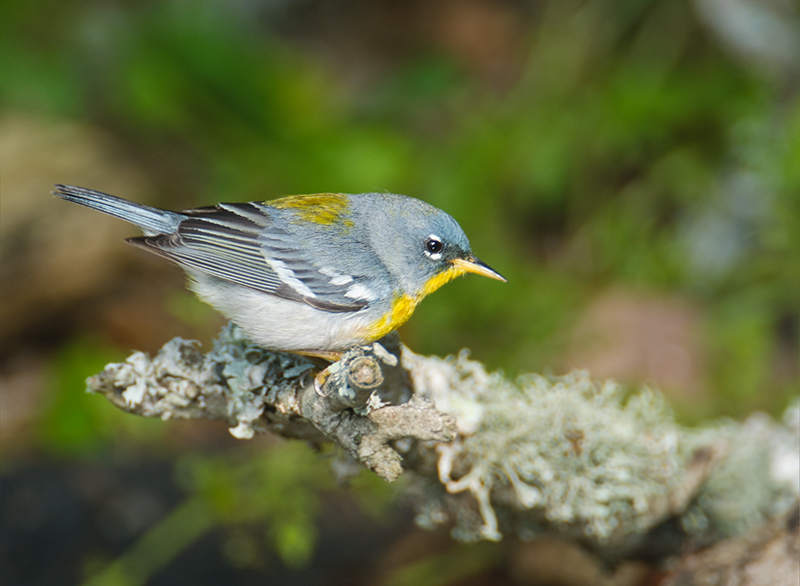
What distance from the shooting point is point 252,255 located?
238 cm

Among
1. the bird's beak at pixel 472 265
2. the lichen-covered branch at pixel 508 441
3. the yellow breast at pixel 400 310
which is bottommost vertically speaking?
the lichen-covered branch at pixel 508 441

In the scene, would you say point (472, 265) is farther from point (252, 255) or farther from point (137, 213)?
point (137, 213)

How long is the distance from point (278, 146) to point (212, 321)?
4.04 ft

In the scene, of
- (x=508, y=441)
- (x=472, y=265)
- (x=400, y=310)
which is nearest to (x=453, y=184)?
(x=472, y=265)

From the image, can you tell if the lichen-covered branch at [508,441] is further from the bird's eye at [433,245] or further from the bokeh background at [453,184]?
the bokeh background at [453,184]

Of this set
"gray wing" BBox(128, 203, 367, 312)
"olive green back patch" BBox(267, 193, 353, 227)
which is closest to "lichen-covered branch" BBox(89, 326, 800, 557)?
"gray wing" BBox(128, 203, 367, 312)

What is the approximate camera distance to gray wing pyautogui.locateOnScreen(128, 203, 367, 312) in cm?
231

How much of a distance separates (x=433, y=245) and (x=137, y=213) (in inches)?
39.7

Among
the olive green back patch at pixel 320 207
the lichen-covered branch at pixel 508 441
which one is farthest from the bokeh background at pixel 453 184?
the olive green back patch at pixel 320 207

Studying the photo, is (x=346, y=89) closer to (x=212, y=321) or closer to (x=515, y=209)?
(x=515, y=209)

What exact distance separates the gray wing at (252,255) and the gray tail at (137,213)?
0.19 feet

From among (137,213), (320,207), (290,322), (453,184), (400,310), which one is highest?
(453,184)

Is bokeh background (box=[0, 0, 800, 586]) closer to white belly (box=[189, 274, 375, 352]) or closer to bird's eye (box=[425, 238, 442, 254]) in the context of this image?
white belly (box=[189, 274, 375, 352])

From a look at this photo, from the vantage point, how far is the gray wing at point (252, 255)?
231 centimetres
